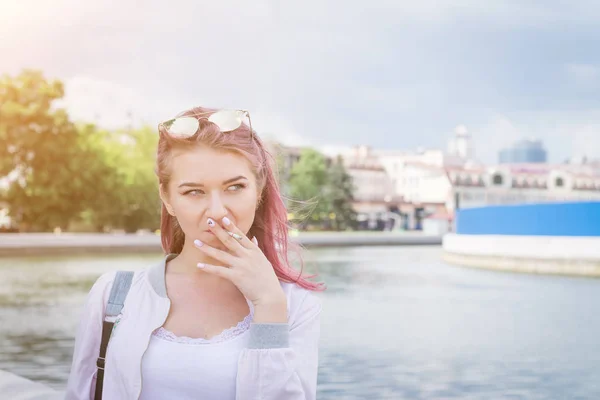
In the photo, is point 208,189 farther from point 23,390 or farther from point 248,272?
point 23,390

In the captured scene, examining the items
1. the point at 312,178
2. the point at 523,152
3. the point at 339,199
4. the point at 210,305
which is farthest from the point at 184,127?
the point at 523,152

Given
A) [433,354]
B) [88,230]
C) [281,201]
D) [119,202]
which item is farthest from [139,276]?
[88,230]

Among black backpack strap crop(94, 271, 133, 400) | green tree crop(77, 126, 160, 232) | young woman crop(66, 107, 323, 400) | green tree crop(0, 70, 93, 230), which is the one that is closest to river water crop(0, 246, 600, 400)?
young woman crop(66, 107, 323, 400)

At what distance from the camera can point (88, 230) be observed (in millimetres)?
48969

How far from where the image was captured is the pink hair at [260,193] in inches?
74.1

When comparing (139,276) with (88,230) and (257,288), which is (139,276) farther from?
(88,230)

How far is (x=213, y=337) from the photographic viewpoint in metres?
1.85

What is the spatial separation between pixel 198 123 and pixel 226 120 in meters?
0.06

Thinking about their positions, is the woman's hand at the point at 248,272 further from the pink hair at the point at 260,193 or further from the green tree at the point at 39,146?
the green tree at the point at 39,146

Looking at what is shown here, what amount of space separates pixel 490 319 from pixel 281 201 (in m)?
9.63

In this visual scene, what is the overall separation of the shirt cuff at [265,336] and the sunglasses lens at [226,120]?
40 cm

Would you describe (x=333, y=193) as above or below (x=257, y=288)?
below

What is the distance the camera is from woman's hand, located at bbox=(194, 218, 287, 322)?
5.94 ft

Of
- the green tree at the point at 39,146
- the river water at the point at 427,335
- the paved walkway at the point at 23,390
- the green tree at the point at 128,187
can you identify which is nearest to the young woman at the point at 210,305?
the river water at the point at 427,335
